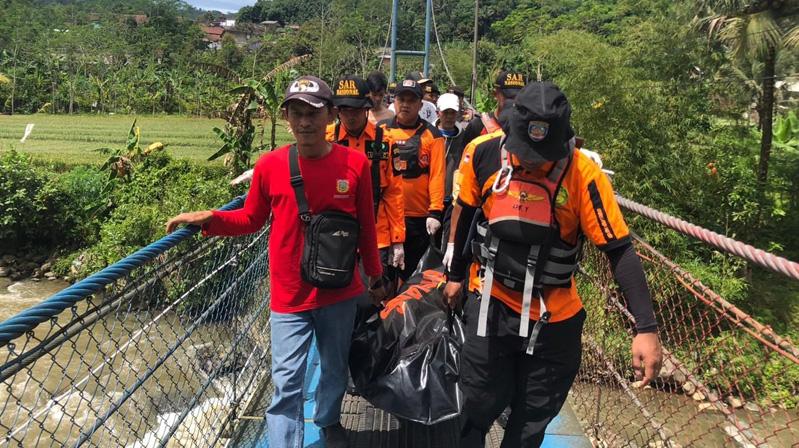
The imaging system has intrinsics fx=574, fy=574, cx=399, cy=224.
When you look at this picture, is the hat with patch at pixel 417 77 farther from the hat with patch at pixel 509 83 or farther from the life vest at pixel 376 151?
the life vest at pixel 376 151

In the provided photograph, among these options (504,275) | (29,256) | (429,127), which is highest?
(429,127)

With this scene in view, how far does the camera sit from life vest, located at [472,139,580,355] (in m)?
1.85

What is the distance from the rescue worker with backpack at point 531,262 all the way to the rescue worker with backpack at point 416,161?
132 centimetres

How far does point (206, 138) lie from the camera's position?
2409 cm

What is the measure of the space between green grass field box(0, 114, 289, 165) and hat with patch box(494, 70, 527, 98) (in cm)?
1370

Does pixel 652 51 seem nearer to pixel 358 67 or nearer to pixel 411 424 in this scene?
pixel 411 424

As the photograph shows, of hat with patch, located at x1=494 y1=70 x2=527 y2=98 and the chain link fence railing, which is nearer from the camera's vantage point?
the chain link fence railing

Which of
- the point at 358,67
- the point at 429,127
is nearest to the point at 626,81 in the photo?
the point at 429,127

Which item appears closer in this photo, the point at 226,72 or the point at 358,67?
the point at 226,72

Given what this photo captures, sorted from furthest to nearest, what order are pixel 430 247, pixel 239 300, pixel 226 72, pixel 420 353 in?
pixel 226 72, pixel 430 247, pixel 239 300, pixel 420 353

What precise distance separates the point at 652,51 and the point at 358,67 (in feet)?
107

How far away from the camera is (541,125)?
1.78 meters

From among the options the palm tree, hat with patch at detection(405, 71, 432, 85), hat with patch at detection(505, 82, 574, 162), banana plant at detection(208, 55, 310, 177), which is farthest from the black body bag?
the palm tree

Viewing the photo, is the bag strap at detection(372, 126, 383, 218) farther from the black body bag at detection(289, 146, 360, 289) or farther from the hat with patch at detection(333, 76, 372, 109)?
the black body bag at detection(289, 146, 360, 289)
